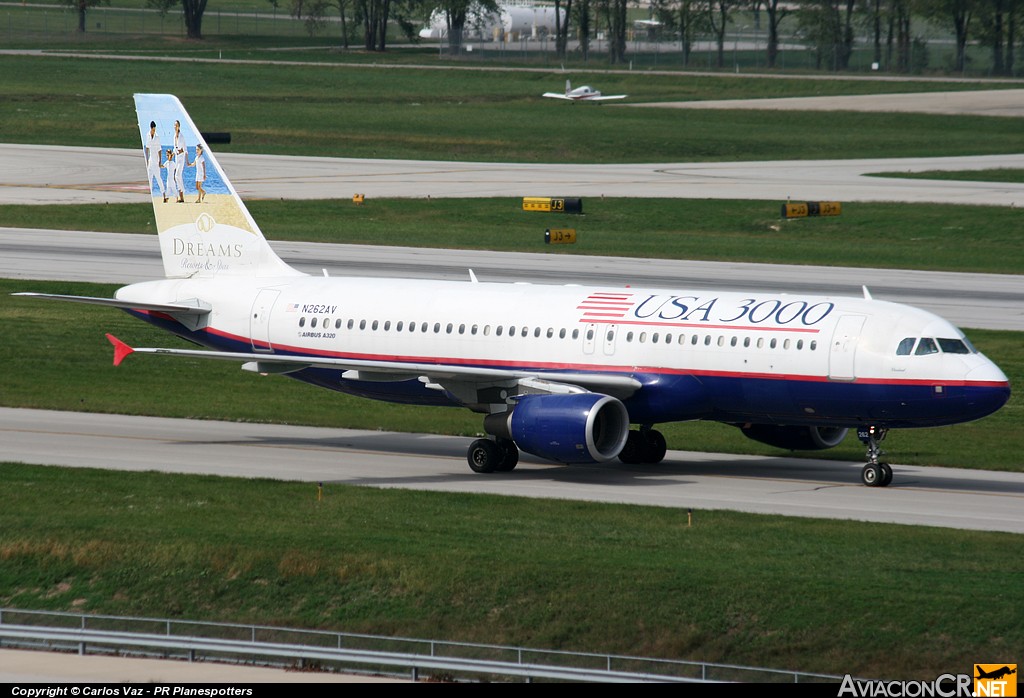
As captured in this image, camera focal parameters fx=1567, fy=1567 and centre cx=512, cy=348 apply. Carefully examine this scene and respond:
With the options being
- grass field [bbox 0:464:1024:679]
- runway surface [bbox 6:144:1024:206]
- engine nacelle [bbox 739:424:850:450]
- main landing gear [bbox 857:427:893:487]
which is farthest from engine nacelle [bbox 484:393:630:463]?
runway surface [bbox 6:144:1024:206]

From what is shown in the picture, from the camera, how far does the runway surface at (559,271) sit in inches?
2355

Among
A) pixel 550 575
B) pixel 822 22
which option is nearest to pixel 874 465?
pixel 550 575

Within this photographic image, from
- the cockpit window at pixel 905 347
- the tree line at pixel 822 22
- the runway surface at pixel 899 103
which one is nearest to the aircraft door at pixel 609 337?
the cockpit window at pixel 905 347

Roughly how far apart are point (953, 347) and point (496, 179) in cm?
6283

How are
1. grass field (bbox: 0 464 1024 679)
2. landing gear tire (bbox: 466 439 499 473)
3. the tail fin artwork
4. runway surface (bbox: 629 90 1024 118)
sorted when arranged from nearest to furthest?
grass field (bbox: 0 464 1024 679), landing gear tire (bbox: 466 439 499 473), the tail fin artwork, runway surface (bbox: 629 90 1024 118)

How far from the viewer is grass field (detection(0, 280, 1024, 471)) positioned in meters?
39.9

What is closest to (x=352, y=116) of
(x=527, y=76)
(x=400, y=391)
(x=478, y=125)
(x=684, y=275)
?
(x=478, y=125)

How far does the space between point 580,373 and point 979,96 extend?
115m

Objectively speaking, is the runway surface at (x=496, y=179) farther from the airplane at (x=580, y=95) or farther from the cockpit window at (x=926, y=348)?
the cockpit window at (x=926, y=348)

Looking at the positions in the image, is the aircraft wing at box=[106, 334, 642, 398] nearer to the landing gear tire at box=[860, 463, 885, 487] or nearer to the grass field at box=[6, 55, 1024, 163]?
the landing gear tire at box=[860, 463, 885, 487]

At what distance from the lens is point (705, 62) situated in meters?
193

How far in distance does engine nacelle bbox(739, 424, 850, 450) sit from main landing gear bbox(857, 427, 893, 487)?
2.16 meters

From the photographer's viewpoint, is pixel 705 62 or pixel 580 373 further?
pixel 705 62

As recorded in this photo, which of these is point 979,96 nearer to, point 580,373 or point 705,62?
point 705,62
